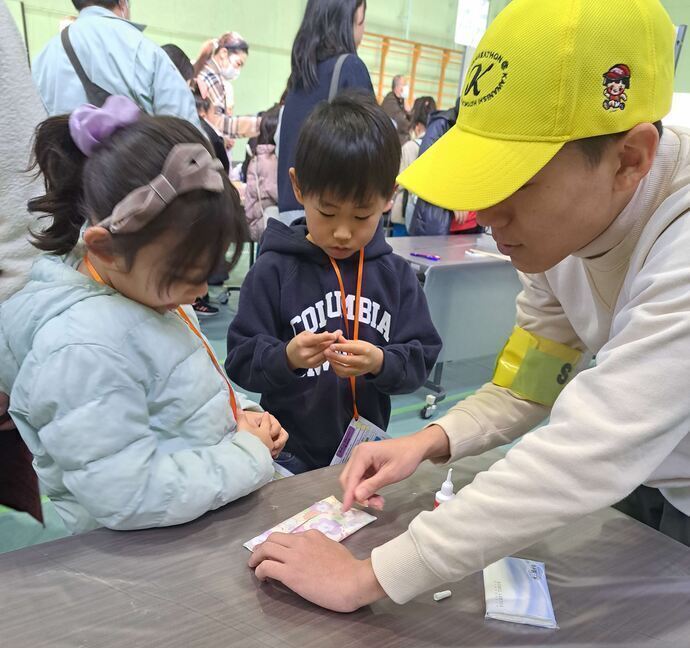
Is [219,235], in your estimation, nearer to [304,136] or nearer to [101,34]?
[304,136]

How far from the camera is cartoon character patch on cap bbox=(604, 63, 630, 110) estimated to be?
0.65m

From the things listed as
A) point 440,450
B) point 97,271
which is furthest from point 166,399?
point 440,450

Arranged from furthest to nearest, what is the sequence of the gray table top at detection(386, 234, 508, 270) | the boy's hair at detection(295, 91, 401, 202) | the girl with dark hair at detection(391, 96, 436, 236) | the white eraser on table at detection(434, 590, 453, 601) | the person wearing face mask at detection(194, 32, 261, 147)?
the person wearing face mask at detection(194, 32, 261, 147)
the girl with dark hair at detection(391, 96, 436, 236)
the gray table top at detection(386, 234, 508, 270)
the boy's hair at detection(295, 91, 401, 202)
the white eraser on table at detection(434, 590, 453, 601)

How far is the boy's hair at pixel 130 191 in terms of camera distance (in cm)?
79

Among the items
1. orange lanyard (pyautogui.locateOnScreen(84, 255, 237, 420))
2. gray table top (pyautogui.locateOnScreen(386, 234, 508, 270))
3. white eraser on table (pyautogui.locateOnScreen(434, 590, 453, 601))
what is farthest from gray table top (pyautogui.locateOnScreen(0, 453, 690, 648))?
gray table top (pyautogui.locateOnScreen(386, 234, 508, 270))

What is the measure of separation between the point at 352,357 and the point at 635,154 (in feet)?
2.18

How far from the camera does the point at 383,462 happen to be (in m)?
0.95

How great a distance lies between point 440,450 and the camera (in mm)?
1009

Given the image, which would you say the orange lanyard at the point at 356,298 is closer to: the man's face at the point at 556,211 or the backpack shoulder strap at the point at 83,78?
the man's face at the point at 556,211

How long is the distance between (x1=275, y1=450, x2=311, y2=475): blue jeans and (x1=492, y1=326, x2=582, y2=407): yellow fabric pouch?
558 millimetres

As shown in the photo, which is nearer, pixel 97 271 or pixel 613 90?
pixel 613 90

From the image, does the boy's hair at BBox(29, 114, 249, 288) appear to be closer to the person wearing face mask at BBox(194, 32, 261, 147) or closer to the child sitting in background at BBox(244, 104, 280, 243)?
the child sitting in background at BBox(244, 104, 280, 243)

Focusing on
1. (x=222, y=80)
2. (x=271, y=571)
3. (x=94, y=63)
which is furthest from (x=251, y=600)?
(x=222, y=80)

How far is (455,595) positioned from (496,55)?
70 cm
